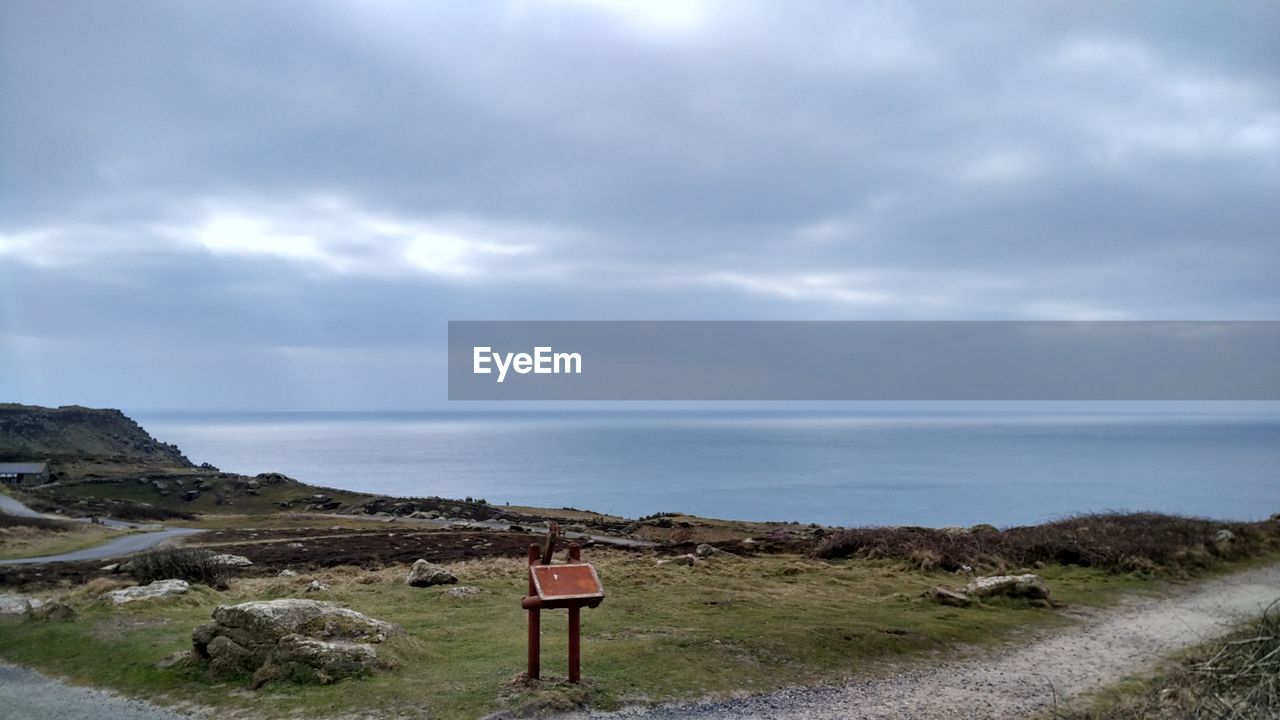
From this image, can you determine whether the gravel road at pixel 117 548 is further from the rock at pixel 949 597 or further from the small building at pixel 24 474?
the small building at pixel 24 474

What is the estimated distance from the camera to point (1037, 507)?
111500mm

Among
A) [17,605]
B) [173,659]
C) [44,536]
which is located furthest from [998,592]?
[44,536]

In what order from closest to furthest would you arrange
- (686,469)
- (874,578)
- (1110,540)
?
(874,578)
(1110,540)
(686,469)

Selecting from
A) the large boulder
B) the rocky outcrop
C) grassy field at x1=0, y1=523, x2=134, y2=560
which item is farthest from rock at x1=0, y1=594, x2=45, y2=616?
the rocky outcrop

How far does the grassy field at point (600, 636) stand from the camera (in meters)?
11.9

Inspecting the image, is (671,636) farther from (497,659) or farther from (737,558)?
(737,558)

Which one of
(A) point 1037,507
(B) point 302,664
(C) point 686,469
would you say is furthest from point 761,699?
(C) point 686,469

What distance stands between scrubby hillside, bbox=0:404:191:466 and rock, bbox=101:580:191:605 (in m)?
104

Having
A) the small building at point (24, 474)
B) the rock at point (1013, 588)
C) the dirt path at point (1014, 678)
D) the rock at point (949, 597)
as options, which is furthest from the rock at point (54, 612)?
the small building at point (24, 474)

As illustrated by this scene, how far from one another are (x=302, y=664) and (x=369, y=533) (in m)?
34.1

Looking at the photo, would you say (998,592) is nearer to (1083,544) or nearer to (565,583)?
(1083,544)

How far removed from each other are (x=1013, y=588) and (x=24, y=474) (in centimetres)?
8428

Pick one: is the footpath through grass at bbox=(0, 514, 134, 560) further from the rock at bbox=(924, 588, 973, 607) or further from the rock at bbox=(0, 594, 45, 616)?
the rock at bbox=(924, 588, 973, 607)

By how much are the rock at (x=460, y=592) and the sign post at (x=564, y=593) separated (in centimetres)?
896
